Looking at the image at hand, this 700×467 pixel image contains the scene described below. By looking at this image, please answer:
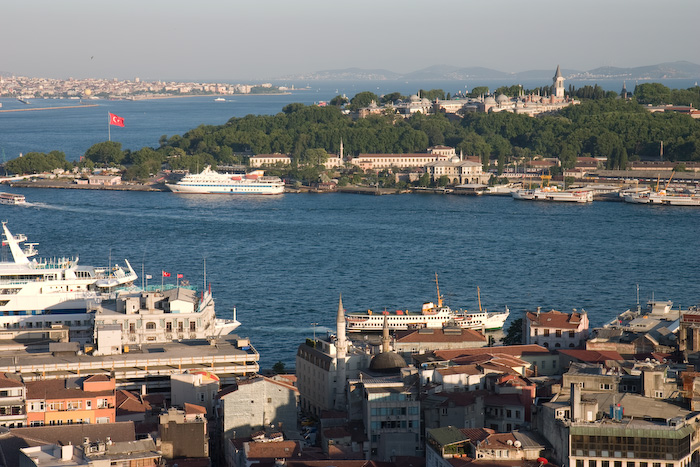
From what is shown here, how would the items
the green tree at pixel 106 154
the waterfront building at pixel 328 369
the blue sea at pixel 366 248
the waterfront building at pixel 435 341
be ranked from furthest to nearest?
Answer: the green tree at pixel 106 154 → the blue sea at pixel 366 248 → the waterfront building at pixel 435 341 → the waterfront building at pixel 328 369

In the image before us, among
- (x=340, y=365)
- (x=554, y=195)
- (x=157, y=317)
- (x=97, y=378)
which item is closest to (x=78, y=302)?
(x=157, y=317)

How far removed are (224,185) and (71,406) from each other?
147 ft

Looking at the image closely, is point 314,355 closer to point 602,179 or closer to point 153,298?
point 153,298

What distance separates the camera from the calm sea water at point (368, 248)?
30.9 m

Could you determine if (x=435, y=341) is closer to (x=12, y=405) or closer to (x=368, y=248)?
(x=12, y=405)

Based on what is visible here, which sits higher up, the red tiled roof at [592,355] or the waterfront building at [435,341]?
the red tiled roof at [592,355]

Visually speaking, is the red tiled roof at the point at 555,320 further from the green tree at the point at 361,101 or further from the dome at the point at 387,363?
the green tree at the point at 361,101

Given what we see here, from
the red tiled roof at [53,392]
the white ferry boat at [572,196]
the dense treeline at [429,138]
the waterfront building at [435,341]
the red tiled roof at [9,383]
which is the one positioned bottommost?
the white ferry boat at [572,196]

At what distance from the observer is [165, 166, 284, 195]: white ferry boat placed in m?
61.6

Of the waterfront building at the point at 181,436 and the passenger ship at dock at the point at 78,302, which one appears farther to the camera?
the passenger ship at dock at the point at 78,302

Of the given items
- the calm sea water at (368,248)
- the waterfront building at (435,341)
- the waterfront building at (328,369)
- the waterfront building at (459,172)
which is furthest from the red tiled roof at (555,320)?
the waterfront building at (459,172)

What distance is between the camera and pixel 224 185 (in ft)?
205

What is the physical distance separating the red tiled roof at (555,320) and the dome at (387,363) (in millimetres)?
4240

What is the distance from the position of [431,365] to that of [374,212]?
108ft
